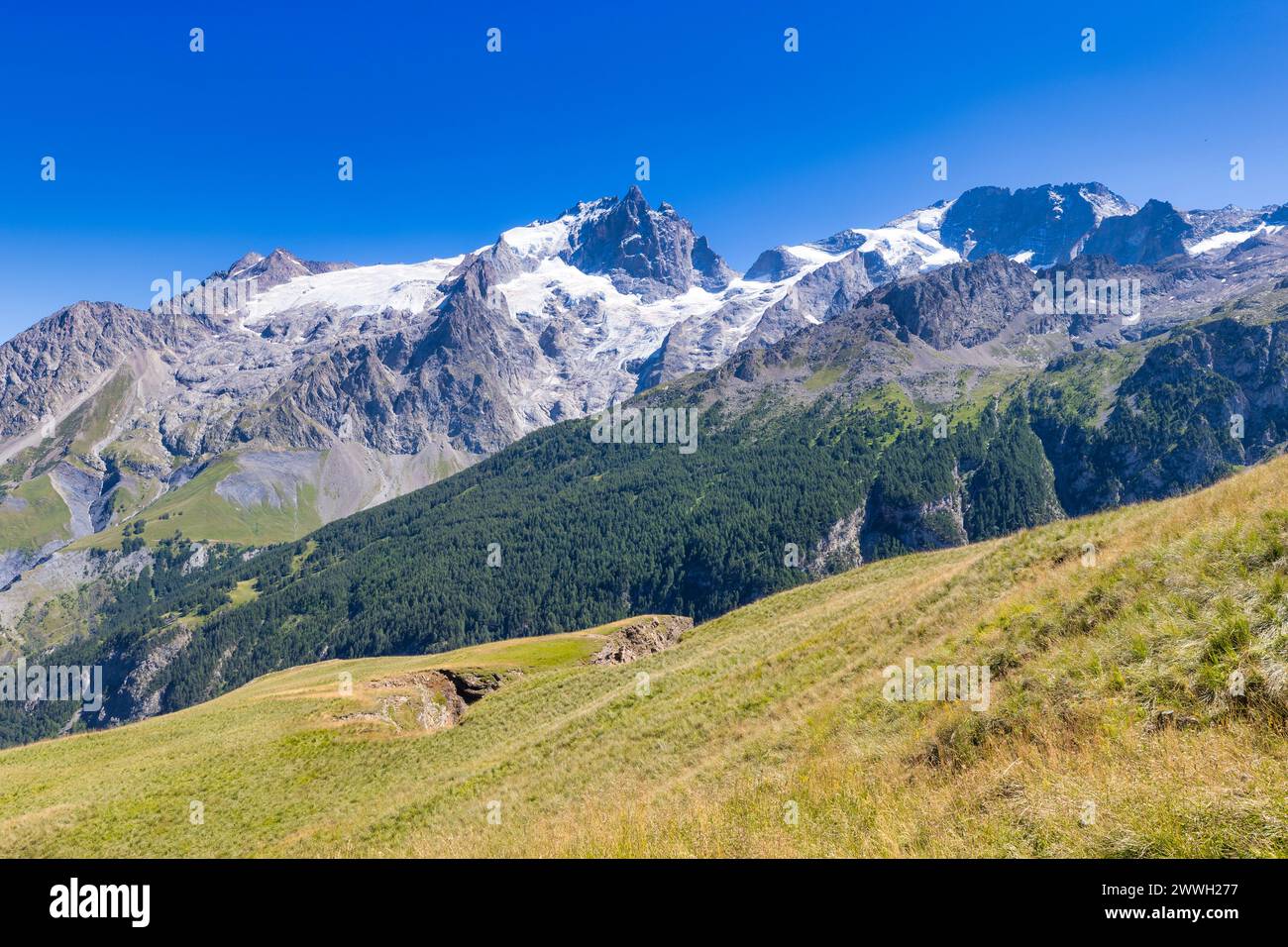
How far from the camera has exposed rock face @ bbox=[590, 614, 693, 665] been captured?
1983 inches

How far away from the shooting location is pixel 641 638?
5394 cm

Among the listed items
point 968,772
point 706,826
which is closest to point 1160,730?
point 968,772

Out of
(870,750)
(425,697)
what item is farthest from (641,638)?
(870,750)

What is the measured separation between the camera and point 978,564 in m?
23.3

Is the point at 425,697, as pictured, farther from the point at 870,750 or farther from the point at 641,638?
the point at 870,750

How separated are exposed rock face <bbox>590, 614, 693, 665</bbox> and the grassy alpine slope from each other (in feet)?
53.4

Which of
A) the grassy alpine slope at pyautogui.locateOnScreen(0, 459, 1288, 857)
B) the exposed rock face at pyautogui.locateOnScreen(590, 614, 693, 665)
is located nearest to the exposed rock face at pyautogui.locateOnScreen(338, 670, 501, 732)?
the grassy alpine slope at pyautogui.locateOnScreen(0, 459, 1288, 857)

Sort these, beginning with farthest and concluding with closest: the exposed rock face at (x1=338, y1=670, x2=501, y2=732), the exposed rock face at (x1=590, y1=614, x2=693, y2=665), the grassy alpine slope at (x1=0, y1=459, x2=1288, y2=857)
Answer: the exposed rock face at (x1=590, y1=614, x2=693, y2=665) → the exposed rock face at (x1=338, y1=670, x2=501, y2=732) → the grassy alpine slope at (x1=0, y1=459, x2=1288, y2=857)

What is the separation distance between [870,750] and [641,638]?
138 feet

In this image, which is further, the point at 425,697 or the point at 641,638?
the point at 641,638

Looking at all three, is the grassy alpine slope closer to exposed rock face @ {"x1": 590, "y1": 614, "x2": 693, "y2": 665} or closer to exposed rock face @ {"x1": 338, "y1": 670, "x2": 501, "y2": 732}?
exposed rock face @ {"x1": 338, "y1": 670, "x2": 501, "y2": 732}

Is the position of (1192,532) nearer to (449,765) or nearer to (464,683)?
(449,765)

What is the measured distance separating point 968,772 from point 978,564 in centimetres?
1510
